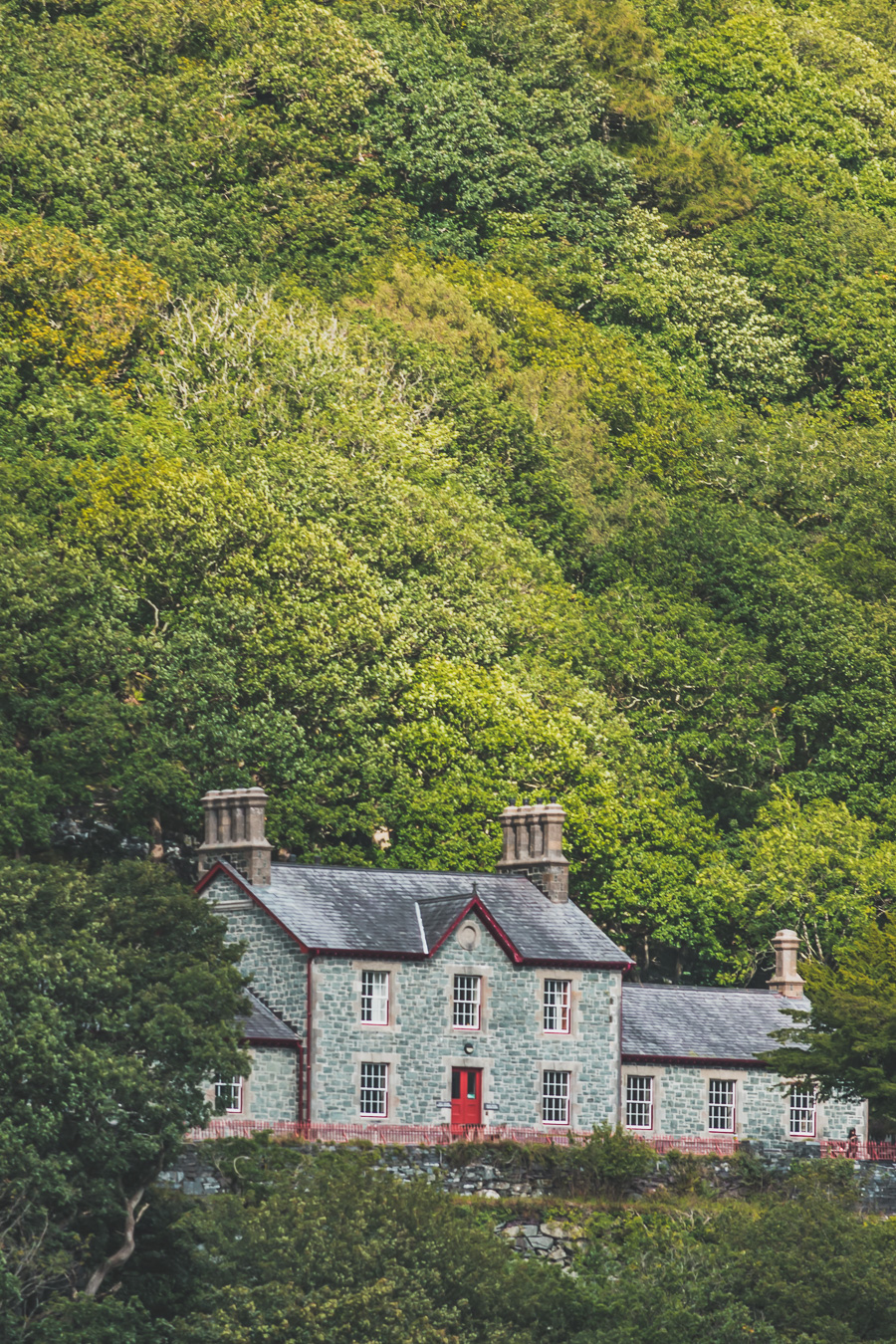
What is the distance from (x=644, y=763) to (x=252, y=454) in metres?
19.4

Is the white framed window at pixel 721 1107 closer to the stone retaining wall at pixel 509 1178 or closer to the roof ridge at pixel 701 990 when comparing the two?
the stone retaining wall at pixel 509 1178

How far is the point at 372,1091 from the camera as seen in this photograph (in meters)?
72.0

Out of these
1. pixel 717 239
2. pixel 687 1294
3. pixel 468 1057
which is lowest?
pixel 687 1294

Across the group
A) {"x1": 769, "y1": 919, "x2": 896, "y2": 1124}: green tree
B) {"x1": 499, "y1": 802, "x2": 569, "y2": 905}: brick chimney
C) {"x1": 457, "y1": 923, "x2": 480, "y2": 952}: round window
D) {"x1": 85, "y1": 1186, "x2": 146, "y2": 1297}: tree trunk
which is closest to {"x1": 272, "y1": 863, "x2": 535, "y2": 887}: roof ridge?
{"x1": 499, "y1": 802, "x2": 569, "y2": 905}: brick chimney

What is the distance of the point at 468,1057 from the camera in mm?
73625

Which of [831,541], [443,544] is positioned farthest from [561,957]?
[831,541]

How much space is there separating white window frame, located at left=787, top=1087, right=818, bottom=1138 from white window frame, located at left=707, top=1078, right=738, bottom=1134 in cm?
204

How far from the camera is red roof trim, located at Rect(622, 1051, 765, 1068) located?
255ft

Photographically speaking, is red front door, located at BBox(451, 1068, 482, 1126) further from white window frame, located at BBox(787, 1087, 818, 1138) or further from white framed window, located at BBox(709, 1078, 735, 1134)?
white window frame, located at BBox(787, 1087, 818, 1138)

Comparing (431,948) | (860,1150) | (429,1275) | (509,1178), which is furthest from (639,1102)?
(429,1275)

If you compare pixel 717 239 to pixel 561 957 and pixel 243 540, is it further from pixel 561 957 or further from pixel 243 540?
pixel 561 957

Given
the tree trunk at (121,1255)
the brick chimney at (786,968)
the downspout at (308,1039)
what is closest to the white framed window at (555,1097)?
the downspout at (308,1039)

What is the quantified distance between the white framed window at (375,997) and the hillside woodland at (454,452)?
12387 millimetres

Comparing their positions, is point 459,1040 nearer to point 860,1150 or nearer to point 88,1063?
point 860,1150
